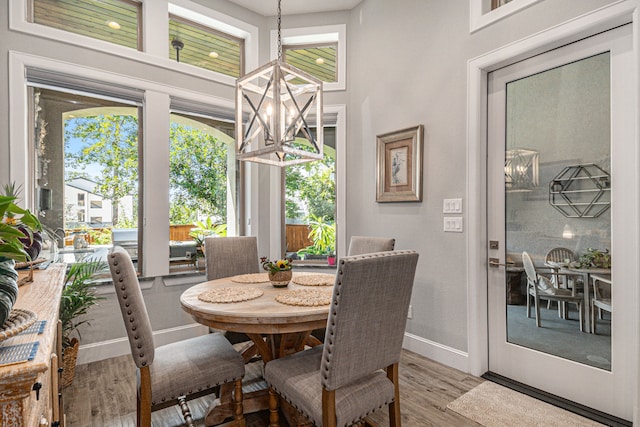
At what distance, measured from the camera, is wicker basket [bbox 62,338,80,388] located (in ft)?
7.63

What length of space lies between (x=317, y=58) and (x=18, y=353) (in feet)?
12.4

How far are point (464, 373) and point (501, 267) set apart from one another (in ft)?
2.80

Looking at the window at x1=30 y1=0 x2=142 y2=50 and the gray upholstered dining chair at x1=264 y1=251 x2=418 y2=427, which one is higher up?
the window at x1=30 y1=0 x2=142 y2=50

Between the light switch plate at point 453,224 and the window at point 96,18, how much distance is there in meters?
3.13

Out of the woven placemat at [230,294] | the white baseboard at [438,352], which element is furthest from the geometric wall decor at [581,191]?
the woven placemat at [230,294]

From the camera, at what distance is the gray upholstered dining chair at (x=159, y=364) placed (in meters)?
1.51

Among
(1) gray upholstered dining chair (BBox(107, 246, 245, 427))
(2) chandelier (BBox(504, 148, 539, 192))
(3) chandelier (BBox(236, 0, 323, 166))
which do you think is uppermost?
(3) chandelier (BBox(236, 0, 323, 166))

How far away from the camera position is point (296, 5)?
11.5 ft

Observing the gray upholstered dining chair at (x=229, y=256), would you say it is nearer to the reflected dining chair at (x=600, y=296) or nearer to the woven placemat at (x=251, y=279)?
the woven placemat at (x=251, y=279)

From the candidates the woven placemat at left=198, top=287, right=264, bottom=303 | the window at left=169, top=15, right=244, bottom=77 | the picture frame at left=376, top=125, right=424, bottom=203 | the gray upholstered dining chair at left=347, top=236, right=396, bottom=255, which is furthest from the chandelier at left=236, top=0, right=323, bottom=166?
the window at left=169, top=15, right=244, bottom=77

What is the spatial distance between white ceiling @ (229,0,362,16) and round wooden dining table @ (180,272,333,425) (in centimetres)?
296

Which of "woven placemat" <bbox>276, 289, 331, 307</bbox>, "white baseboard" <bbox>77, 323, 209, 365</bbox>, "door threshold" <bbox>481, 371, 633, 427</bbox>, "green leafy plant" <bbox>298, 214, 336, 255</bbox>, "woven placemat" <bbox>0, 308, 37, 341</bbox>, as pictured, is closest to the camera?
"woven placemat" <bbox>0, 308, 37, 341</bbox>

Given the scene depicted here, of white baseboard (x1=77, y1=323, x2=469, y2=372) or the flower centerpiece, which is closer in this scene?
the flower centerpiece

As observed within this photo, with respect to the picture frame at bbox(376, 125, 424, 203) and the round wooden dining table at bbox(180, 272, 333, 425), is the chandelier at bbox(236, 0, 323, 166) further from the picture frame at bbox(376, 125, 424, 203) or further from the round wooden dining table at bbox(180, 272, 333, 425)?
the picture frame at bbox(376, 125, 424, 203)
